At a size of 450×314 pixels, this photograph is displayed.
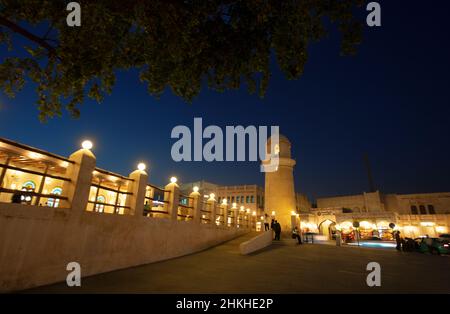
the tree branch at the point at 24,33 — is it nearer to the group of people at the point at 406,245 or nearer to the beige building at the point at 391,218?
the group of people at the point at 406,245

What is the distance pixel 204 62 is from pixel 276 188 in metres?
23.4

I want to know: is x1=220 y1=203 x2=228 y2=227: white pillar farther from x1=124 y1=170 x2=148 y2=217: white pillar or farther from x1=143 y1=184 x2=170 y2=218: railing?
x1=124 y1=170 x2=148 y2=217: white pillar

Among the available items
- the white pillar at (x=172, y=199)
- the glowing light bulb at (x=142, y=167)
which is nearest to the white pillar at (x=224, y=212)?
the white pillar at (x=172, y=199)

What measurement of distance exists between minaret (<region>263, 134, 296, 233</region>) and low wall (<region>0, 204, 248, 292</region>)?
809 inches

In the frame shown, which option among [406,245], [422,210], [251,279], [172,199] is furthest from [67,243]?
[422,210]

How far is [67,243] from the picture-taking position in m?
6.28

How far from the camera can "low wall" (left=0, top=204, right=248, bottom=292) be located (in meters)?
5.21

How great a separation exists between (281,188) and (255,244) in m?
17.2

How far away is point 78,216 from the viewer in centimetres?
665

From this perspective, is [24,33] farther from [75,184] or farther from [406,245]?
[406,245]

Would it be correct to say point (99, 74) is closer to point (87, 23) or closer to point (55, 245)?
point (87, 23)
